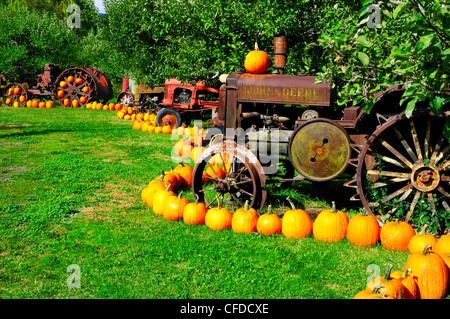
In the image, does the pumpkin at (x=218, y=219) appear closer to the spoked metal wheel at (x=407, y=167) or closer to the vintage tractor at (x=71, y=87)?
the spoked metal wheel at (x=407, y=167)

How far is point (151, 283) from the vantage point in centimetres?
422

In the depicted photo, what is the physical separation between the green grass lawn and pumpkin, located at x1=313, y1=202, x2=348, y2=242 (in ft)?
0.42

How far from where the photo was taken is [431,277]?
13.0 feet

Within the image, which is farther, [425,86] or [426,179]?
[426,179]

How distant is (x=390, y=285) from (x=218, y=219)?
2.48 m

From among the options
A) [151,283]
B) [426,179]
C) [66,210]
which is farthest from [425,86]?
[66,210]

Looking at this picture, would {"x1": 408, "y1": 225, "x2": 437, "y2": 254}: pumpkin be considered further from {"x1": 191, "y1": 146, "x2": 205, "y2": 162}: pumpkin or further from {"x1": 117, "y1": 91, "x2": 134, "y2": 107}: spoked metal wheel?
{"x1": 117, "y1": 91, "x2": 134, "y2": 107}: spoked metal wheel

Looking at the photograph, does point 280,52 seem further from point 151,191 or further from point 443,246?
point 443,246

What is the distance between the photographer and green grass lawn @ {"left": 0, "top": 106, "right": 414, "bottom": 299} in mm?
4156

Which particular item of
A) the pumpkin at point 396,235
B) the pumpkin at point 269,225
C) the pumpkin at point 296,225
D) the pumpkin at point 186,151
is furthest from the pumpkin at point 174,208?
the pumpkin at point 186,151

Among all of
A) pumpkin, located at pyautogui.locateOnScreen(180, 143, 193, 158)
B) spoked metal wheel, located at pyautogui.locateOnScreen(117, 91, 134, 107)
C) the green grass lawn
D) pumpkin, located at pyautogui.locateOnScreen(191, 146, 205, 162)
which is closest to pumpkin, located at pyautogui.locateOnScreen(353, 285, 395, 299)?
the green grass lawn

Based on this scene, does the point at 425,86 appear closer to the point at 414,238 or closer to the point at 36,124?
the point at 414,238

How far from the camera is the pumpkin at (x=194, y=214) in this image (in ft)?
19.0
